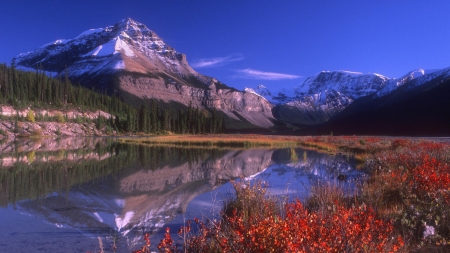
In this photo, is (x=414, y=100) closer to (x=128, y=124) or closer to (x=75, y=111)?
(x=128, y=124)

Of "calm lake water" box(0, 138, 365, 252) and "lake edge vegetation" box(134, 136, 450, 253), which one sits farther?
"calm lake water" box(0, 138, 365, 252)

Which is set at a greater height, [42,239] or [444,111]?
[444,111]

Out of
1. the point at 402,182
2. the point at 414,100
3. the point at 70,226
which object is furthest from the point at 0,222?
the point at 414,100

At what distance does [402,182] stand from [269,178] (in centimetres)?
854

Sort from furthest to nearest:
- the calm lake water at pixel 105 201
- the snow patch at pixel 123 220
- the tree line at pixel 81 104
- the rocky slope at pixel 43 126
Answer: the tree line at pixel 81 104 < the rocky slope at pixel 43 126 < the snow patch at pixel 123 220 < the calm lake water at pixel 105 201

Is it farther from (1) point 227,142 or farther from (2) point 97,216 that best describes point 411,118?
(2) point 97,216

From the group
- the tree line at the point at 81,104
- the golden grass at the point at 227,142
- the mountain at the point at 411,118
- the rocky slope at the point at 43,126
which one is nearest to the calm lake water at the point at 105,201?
the golden grass at the point at 227,142

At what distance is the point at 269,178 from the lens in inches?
779

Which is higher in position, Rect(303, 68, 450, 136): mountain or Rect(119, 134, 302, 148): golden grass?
Rect(303, 68, 450, 136): mountain

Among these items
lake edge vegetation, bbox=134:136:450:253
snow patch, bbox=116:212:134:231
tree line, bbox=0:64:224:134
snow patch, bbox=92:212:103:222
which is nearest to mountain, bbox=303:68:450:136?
tree line, bbox=0:64:224:134

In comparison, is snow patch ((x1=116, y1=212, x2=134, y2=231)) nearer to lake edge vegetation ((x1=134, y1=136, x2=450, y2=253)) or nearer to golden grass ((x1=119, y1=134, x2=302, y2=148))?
lake edge vegetation ((x1=134, y1=136, x2=450, y2=253))

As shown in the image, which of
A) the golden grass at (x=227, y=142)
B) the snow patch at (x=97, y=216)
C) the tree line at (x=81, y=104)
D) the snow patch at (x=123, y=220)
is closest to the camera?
the snow patch at (x=123, y=220)

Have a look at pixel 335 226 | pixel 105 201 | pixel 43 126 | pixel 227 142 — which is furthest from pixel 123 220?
pixel 43 126

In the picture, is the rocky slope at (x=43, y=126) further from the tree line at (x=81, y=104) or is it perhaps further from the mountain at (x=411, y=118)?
the mountain at (x=411, y=118)
